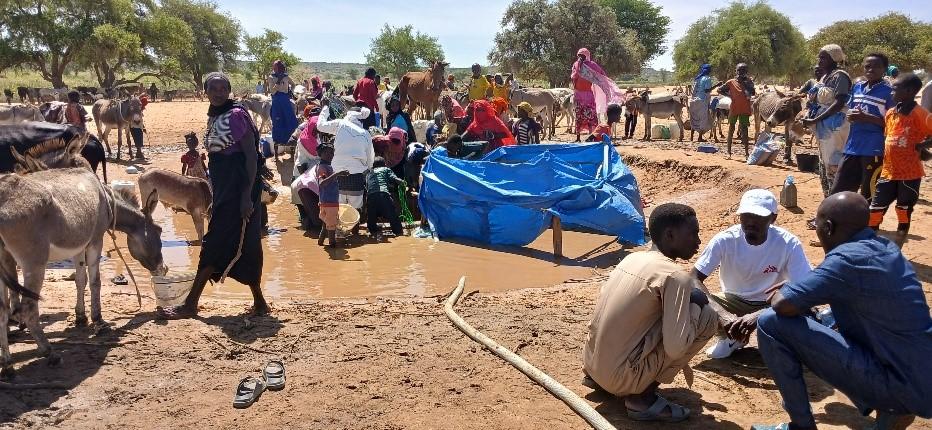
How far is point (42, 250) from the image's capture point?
Answer: 4.27 metres

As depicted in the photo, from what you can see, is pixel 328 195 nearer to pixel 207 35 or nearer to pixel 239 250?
pixel 239 250

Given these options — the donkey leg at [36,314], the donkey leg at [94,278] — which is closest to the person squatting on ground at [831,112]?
the donkey leg at [94,278]

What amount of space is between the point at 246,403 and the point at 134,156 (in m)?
14.4

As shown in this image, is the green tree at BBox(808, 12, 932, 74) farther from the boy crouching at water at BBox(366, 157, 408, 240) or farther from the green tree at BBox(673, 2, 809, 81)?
the boy crouching at water at BBox(366, 157, 408, 240)

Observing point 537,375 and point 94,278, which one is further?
point 94,278

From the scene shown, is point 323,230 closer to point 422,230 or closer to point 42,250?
point 422,230

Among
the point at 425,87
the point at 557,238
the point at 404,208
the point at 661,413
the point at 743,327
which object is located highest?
the point at 425,87

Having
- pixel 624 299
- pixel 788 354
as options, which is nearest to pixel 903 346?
pixel 788 354

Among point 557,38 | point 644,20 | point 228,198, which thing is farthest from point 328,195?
point 644,20

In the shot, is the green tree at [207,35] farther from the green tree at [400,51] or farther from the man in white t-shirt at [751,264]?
the man in white t-shirt at [751,264]

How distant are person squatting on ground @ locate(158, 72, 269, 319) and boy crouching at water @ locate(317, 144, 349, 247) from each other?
2.47 meters

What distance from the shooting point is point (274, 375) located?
4195 mm

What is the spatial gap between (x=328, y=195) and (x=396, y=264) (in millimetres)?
1173

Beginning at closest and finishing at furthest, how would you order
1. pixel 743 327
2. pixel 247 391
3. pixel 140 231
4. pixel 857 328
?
pixel 857 328, pixel 743 327, pixel 247 391, pixel 140 231
